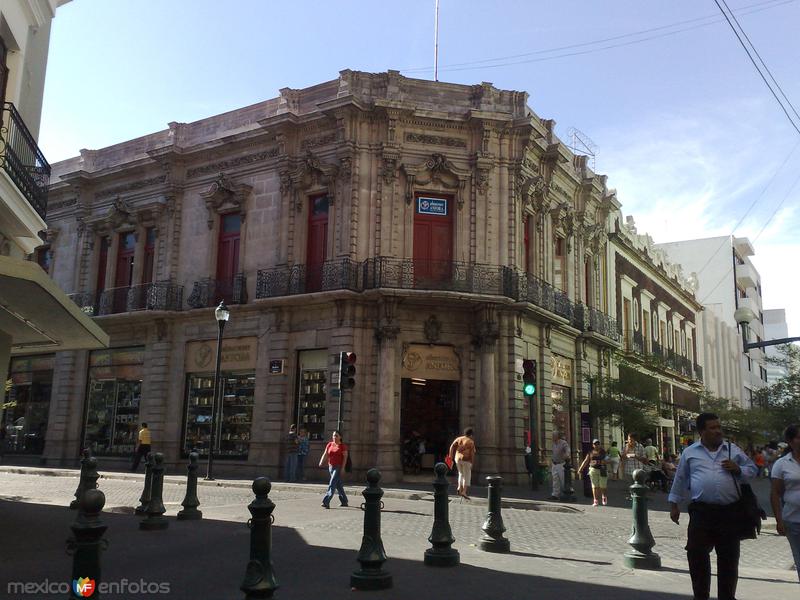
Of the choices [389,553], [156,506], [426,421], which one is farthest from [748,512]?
[426,421]

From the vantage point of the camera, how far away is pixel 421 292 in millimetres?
21188

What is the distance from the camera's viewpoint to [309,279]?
22.9 m

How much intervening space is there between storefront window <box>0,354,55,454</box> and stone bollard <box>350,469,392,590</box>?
82.3 feet

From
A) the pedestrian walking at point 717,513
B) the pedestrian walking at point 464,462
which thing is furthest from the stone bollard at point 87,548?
the pedestrian walking at point 464,462

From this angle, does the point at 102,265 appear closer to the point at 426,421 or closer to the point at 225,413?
the point at 225,413

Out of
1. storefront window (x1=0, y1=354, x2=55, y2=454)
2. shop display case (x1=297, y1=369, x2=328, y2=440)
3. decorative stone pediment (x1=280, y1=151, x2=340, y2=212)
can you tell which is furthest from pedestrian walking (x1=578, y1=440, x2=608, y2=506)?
storefront window (x1=0, y1=354, x2=55, y2=454)

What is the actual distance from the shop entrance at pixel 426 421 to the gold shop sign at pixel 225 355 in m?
5.44

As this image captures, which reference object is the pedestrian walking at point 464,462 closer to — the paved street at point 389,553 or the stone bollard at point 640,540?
the paved street at point 389,553

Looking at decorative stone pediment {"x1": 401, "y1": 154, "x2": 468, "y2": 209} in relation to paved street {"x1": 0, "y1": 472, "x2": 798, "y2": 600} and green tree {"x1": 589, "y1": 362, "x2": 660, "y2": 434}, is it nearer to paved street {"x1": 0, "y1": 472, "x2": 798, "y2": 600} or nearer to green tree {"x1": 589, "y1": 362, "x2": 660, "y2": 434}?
green tree {"x1": 589, "y1": 362, "x2": 660, "y2": 434}

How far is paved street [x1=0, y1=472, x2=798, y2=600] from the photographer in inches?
276

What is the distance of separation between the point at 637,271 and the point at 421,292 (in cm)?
1830

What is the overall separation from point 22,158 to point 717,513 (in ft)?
35.7

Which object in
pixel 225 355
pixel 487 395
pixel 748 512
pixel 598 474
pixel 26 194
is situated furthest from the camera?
pixel 225 355

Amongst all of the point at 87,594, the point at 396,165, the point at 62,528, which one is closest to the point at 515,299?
the point at 396,165
